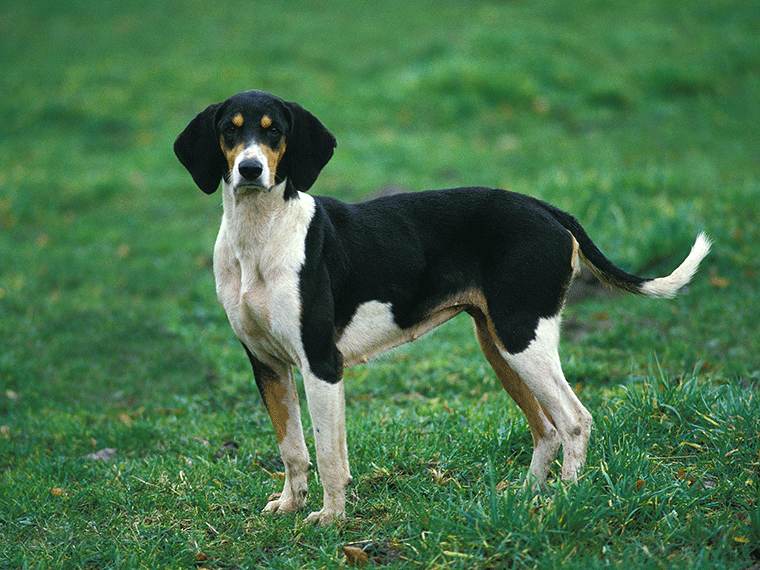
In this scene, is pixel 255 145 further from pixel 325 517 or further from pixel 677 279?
pixel 677 279

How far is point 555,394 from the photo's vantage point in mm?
3455

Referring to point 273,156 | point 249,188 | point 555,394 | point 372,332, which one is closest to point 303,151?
point 273,156

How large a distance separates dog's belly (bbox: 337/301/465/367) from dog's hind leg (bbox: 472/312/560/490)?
25 centimetres

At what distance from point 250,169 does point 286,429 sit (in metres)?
1.24

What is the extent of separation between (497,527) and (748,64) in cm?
1308

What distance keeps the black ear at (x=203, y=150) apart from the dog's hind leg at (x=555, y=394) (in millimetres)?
1531

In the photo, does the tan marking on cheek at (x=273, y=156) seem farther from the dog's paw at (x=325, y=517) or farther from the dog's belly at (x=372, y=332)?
the dog's paw at (x=325, y=517)

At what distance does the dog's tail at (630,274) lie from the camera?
11.9 feet

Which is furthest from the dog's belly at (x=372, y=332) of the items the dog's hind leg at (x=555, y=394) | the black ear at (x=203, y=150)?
the black ear at (x=203, y=150)

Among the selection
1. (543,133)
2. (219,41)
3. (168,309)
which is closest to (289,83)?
(219,41)

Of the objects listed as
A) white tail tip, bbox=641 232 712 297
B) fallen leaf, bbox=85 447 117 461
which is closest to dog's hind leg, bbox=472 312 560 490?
white tail tip, bbox=641 232 712 297

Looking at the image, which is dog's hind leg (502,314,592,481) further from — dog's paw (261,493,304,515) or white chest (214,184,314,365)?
dog's paw (261,493,304,515)

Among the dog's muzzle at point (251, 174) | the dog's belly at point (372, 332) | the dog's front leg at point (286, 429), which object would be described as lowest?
the dog's front leg at point (286, 429)

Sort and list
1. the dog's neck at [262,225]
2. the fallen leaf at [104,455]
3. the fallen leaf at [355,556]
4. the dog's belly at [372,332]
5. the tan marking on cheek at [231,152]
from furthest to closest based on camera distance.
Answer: the fallen leaf at [104,455]
the dog's belly at [372,332]
the dog's neck at [262,225]
the tan marking on cheek at [231,152]
the fallen leaf at [355,556]
